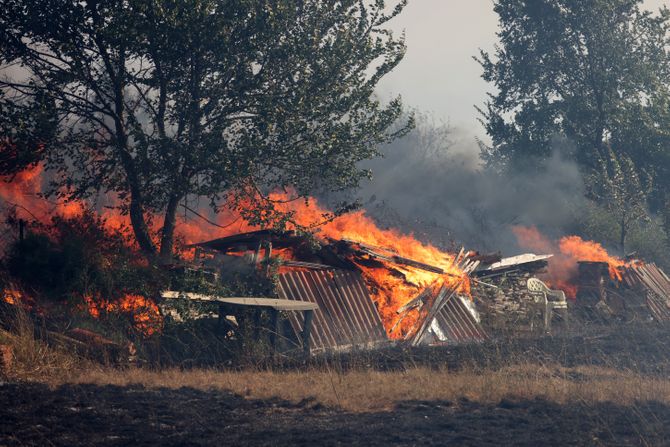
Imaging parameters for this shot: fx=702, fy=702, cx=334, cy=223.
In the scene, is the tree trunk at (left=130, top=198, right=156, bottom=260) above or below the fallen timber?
above

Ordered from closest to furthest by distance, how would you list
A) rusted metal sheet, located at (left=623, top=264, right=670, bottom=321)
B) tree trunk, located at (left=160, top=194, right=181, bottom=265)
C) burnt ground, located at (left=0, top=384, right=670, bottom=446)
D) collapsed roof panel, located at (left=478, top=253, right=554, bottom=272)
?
burnt ground, located at (left=0, top=384, right=670, bottom=446), tree trunk, located at (left=160, top=194, right=181, bottom=265), collapsed roof panel, located at (left=478, top=253, right=554, bottom=272), rusted metal sheet, located at (left=623, top=264, right=670, bottom=321)

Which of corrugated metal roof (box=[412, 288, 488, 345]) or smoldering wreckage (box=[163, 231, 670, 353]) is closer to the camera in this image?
smoldering wreckage (box=[163, 231, 670, 353])

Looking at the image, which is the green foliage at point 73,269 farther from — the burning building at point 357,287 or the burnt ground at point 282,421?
the burnt ground at point 282,421

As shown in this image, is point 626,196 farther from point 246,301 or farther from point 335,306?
point 246,301

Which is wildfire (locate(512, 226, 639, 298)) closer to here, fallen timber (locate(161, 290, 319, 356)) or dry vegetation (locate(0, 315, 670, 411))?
fallen timber (locate(161, 290, 319, 356))

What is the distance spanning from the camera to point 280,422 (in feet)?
29.3

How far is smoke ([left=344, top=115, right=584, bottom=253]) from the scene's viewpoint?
40.1 metres

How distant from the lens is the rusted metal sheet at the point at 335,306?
55.4 feet

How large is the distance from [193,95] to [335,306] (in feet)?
21.8

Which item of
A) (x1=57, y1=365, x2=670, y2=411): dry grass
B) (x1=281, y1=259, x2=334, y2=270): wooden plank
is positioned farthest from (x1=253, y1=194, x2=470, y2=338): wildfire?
(x1=57, y1=365, x2=670, y2=411): dry grass

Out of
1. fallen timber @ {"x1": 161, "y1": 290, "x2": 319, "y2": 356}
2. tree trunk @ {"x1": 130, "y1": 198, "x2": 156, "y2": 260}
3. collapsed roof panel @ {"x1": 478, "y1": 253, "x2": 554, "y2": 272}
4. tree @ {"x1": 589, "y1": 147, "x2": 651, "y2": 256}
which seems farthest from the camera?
tree @ {"x1": 589, "y1": 147, "x2": 651, "y2": 256}

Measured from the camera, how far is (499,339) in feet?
62.4

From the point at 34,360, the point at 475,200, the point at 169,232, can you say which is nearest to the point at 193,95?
the point at 169,232

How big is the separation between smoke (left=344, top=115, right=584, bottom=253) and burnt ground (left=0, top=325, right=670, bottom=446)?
2719 cm
